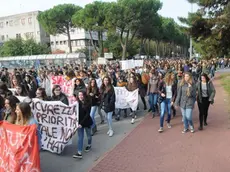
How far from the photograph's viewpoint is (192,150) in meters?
6.23

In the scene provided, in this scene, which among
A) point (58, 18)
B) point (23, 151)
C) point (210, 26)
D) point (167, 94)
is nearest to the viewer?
point (23, 151)

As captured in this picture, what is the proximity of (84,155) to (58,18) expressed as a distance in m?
50.8

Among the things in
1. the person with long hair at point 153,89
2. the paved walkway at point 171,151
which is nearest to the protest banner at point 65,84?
the person with long hair at point 153,89

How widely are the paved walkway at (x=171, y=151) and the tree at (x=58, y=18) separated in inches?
1919

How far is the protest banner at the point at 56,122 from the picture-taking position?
232 inches

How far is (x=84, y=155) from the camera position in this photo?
625 centimetres

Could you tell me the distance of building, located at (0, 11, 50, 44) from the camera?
2729 inches

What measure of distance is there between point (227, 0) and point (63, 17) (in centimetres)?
4083

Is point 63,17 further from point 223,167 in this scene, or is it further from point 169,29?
point 223,167

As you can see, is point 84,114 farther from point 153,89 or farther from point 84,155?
point 153,89

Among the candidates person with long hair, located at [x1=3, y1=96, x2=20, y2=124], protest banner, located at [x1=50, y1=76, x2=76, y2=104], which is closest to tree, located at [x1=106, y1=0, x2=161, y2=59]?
protest banner, located at [x1=50, y1=76, x2=76, y2=104]

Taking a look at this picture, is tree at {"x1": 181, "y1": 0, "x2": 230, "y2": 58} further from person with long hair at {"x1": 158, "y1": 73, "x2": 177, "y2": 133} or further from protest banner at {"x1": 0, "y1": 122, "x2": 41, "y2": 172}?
protest banner at {"x1": 0, "y1": 122, "x2": 41, "y2": 172}

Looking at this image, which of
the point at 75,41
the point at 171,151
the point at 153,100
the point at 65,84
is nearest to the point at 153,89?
the point at 153,100

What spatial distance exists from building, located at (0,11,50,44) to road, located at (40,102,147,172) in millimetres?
64848
